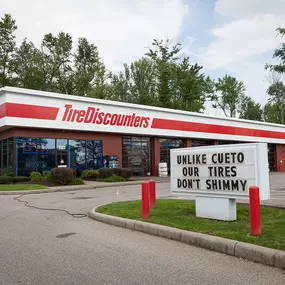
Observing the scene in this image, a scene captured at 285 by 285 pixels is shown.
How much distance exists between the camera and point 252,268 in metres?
4.87

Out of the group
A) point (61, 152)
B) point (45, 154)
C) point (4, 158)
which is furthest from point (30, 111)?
point (4, 158)

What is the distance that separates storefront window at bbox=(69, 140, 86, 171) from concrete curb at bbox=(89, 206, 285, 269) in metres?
17.8

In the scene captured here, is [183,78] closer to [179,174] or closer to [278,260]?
[179,174]

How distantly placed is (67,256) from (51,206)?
684 cm

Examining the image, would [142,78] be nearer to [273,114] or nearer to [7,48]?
[7,48]

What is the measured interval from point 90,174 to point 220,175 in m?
18.2

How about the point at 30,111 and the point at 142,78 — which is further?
the point at 142,78

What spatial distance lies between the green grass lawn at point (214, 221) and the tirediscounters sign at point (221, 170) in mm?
623

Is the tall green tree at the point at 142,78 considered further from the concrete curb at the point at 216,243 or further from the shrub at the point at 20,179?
the concrete curb at the point at 216,243

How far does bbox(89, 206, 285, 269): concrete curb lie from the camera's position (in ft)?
16.3

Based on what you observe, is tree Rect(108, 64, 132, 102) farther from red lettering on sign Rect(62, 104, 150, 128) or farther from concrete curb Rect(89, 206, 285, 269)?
concrete curb Rect(89, 206, 285, 269)

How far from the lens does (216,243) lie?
5816mm

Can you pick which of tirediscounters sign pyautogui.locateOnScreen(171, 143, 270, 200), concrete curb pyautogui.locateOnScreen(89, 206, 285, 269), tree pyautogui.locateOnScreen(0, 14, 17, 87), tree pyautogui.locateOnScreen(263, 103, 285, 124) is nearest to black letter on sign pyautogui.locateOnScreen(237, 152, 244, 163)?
tirediscounters sign pyautogui.locateOnScreen(171, 143, 270, 200)

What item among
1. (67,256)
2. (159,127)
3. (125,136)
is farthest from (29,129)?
(67,256)
